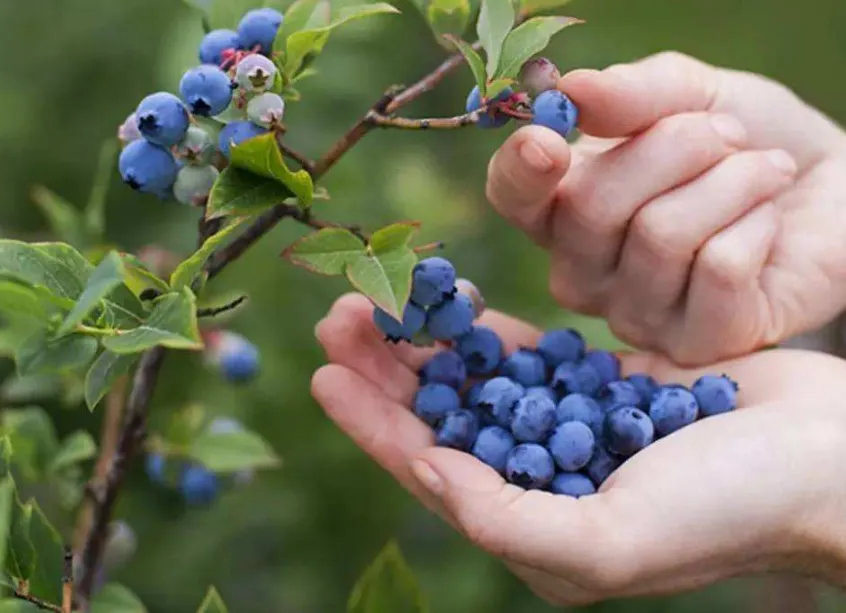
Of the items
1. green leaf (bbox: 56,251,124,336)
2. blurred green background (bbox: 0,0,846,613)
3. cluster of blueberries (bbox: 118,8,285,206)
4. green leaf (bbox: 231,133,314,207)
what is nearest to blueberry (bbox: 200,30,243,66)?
cluster of blueberries (bbox: 118,8,285,206)

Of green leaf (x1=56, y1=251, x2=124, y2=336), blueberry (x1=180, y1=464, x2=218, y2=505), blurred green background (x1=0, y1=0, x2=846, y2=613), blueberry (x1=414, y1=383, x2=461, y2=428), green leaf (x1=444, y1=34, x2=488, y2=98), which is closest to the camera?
green leaf (x1=56, y1=251, x2=124, y2=336)

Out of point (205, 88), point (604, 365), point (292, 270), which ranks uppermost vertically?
point (205, 88)

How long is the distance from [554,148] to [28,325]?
1.85 ft

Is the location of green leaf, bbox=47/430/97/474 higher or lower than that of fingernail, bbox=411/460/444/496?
lower

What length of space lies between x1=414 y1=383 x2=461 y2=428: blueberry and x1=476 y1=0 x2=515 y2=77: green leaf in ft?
1.08

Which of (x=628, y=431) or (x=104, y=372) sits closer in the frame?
(x=104, y=372)

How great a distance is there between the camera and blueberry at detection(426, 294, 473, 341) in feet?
2.94

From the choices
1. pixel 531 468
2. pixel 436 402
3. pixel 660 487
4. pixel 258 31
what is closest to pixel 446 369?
pixel 436 402

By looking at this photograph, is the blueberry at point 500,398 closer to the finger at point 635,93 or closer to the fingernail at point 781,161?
the finger at point 635,93

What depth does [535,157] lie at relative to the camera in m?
0.87

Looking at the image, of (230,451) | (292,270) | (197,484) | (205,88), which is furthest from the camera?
(292,270)

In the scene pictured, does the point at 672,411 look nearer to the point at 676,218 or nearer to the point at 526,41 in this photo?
the point at 676,218

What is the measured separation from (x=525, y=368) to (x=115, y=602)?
1.41 ft

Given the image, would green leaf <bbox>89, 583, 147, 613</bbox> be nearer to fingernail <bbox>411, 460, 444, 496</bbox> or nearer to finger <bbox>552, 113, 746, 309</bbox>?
fingernail <bbox>411, 460, 444, 496</bbox>
